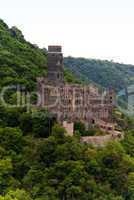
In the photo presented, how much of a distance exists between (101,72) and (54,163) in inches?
4774

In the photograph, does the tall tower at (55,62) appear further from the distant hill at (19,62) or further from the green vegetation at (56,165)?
the green vegetation at (56,165)

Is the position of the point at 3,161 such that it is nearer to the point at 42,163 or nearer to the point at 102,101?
the point at 42,163

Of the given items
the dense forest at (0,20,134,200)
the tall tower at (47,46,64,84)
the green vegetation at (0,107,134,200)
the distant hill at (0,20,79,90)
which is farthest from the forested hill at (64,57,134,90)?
the green vegetation at (0,107,134,200)

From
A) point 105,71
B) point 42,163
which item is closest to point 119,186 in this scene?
point 42,163

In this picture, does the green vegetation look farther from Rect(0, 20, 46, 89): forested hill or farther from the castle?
Rect(0, 20, 46, 89): forested hill

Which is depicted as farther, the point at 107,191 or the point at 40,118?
the point at 40,118

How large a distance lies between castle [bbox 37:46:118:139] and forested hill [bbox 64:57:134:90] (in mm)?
88582

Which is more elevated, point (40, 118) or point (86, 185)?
point (40, 118)

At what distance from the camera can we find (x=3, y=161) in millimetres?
52469

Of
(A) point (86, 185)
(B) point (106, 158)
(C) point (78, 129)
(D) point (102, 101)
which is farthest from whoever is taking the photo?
(D) point (102, 101)

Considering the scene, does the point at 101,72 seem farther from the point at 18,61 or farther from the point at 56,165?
the point at 56,165

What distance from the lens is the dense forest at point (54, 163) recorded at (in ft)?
168

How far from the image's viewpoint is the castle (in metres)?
58.7

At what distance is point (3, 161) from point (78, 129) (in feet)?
31.3
